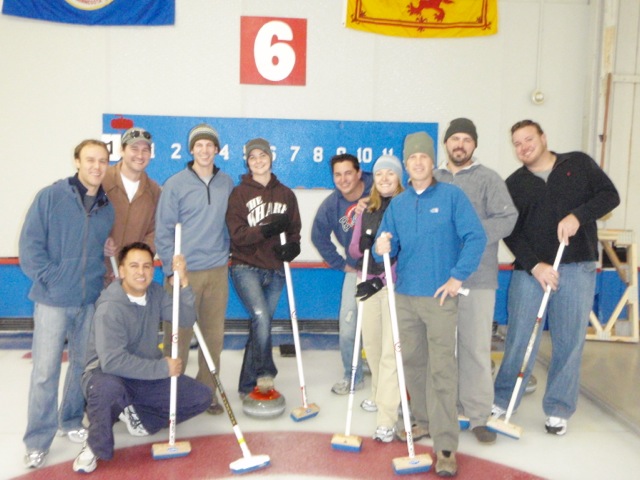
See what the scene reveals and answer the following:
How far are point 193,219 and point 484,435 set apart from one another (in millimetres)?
2053

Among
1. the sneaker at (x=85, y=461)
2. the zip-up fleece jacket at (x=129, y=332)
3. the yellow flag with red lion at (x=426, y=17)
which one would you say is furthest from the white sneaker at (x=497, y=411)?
the yellow flag with red lion at (x=426, y=17)

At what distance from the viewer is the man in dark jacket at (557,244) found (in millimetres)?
3326

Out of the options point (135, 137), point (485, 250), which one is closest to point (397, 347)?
point (485, 250)

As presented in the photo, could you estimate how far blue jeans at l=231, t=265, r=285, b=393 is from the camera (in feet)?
11.9

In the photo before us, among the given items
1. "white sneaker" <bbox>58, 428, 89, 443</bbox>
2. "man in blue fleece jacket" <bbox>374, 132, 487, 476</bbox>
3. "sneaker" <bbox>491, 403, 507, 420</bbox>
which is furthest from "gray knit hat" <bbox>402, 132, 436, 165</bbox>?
"white sneaker" <bbox>58, 428, 89, 443</bbox>

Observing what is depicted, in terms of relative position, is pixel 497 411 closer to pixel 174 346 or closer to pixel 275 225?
pixel 275 225

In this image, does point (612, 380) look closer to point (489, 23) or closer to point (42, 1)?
point (489, 23)

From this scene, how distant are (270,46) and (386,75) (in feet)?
3.78

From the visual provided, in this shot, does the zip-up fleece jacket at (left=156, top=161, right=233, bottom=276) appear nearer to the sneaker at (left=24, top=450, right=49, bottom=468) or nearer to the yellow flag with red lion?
the sneaker at (left=24, top=450, right=49, bottom=468)

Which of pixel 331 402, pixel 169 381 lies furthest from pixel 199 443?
pixel 331 402

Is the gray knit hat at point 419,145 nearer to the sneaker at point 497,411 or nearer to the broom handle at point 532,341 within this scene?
the broom handle at point 532,341

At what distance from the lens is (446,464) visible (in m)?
2.87

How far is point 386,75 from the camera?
575cm

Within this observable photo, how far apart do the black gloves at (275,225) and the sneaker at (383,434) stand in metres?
1.26
